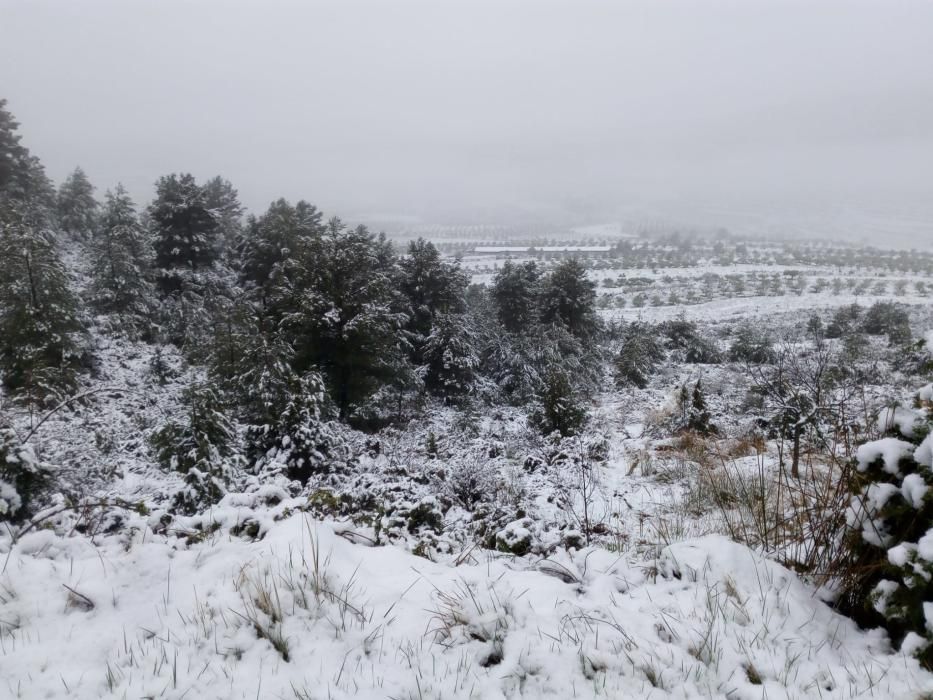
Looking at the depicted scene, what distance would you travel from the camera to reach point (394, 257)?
25.7 m

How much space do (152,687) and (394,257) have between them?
82.1 feet

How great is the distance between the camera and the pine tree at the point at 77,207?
3367cm

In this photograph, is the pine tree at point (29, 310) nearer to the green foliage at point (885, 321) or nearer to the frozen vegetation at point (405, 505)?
the frozen vegetation at point (405, 505)

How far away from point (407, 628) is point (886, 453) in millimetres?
2296

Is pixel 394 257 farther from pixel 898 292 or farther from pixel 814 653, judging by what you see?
pixel 898 292

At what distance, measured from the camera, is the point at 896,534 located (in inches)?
79.2

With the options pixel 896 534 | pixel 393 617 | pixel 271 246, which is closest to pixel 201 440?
pixel 393 617

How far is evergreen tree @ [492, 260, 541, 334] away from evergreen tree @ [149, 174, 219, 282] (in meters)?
15.4

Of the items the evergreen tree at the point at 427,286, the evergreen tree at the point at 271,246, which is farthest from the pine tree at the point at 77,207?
the evergreen tree at the point at 427,286

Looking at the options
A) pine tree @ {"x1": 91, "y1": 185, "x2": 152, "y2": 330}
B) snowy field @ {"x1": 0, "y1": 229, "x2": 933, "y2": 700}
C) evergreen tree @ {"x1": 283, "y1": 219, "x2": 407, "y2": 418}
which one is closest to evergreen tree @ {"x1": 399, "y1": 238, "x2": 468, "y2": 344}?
evergreen tree @ {"x1": 283, "y1": 219, "x2": 407, "y2": 418}

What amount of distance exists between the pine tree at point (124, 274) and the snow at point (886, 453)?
24855 millimetres

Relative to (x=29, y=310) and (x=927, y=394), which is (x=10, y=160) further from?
(x=927, y=394)

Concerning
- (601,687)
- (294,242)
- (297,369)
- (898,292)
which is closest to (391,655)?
(601,687)

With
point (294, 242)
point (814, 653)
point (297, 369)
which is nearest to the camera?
point (814, 653)
